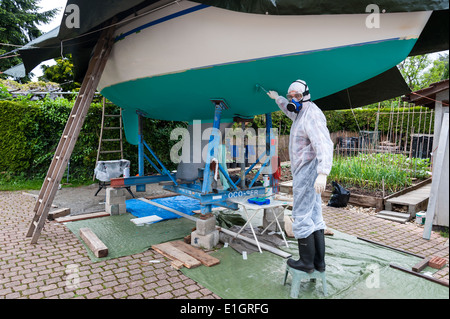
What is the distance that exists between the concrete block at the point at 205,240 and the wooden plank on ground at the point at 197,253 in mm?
97

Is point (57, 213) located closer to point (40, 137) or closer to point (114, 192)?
point (114, 192)

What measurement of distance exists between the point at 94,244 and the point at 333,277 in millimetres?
2756

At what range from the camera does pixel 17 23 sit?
17.8 meters

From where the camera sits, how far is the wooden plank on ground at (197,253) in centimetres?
325

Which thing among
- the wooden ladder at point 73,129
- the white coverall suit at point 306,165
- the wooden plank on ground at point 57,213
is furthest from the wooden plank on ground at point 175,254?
the wooden plank on ground at point 57,213

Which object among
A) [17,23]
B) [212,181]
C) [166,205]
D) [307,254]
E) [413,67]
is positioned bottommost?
[166,205]

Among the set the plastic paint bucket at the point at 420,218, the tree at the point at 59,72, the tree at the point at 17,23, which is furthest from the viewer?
the tree at the point at 17,23

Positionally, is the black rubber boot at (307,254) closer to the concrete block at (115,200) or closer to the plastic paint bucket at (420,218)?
the plastic paint bucket at (420,218)

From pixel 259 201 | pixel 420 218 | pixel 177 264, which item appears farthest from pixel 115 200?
pixel 420 218

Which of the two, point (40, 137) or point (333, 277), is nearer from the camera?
point (333, 277)

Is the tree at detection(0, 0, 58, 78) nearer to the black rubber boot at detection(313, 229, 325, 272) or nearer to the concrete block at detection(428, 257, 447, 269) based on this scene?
the black rubber boot at detection(313, 229, 325, 272)

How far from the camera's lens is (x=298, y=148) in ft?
8.28

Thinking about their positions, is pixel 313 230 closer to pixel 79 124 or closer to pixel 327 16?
pixel 327 16

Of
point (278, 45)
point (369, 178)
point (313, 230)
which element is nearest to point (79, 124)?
point (278, 45)
